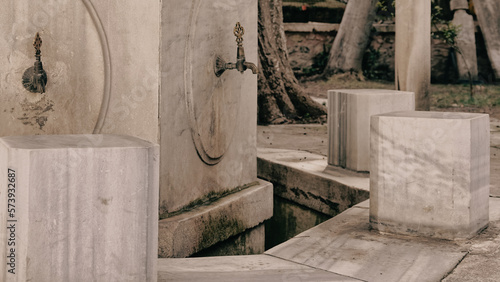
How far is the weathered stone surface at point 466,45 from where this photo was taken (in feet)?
43.4

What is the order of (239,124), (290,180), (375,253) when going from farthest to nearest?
(290,180), (239,124), (375,253)

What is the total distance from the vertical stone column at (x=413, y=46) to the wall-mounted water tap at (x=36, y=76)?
4.74m

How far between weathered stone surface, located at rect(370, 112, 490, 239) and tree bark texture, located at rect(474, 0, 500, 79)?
9856 millimetres

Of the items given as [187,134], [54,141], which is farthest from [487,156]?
[54,141]

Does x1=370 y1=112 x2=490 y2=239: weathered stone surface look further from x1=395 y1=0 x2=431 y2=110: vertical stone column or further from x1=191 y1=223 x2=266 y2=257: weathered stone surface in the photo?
x1=395 y1=0 x2=431 y2=110: vertical stone column

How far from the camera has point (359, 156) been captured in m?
5.71

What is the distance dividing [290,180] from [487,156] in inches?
88.5

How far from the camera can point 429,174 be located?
383 cm

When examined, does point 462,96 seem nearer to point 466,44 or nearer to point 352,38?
point 466,44

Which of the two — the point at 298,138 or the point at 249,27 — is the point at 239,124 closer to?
the point at 249,27

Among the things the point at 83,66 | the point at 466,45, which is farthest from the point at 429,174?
the point at 466,45

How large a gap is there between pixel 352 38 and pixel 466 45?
6.49 feet

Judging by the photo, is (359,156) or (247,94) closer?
(247,94)

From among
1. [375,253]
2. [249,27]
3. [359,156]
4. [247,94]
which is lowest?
[375,253]
